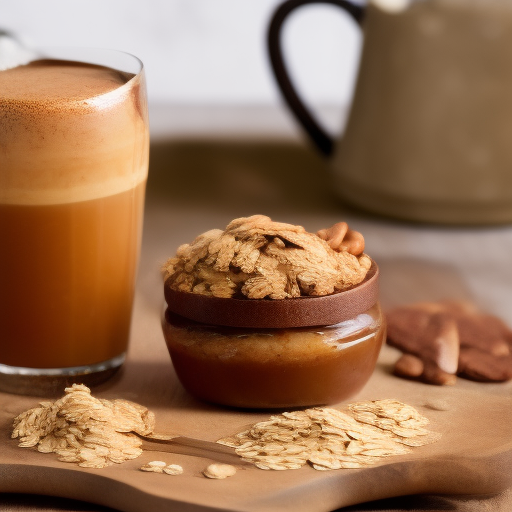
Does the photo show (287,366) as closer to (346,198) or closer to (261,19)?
(346,198)

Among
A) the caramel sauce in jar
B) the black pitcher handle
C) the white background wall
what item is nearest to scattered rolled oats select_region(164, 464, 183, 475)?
the caramel sauce in jar

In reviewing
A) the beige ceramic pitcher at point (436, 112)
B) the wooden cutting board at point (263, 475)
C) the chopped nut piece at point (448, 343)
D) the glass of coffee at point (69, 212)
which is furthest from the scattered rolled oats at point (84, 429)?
the beige ceramic pitcher at point (436, 112)

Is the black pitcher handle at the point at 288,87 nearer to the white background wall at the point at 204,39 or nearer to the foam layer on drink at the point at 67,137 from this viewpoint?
the foam layer on drink at the point at 67,137

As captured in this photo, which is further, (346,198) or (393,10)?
(346,198)

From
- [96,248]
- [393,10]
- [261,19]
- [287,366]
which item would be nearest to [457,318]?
[287,366]

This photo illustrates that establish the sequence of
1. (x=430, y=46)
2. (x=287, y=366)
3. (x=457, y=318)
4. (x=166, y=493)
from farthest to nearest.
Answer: (x=430, y=46)
(x=457, y=318)
(x=287, y=366)
(x=166, y=493)

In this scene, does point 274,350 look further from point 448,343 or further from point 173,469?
point 448,343

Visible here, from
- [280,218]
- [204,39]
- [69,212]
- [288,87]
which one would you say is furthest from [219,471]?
[204,39]
